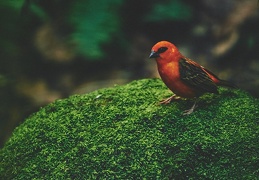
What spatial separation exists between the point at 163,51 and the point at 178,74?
0.63 ft

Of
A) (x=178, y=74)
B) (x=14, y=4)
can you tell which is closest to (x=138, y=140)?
(x=178, y=74)

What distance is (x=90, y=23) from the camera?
4000mm

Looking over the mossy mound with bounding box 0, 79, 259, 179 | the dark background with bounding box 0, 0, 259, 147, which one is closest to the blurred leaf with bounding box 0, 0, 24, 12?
the dark background with bounding box 0, 0, 259, 147

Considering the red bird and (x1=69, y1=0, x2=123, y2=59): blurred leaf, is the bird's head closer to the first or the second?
the red bird

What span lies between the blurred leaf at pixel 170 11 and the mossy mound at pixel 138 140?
215 centimetres

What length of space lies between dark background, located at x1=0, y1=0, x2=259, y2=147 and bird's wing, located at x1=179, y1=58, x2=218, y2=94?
5.63ft

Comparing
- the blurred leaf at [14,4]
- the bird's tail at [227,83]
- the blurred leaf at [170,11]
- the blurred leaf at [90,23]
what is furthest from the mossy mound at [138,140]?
the blurred leaf at [170,11]

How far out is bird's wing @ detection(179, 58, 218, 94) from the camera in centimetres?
302

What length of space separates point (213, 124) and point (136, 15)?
306 centimetres

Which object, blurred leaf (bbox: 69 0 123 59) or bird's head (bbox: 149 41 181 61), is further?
blurred leaf (bbox: 69 0 123 59)

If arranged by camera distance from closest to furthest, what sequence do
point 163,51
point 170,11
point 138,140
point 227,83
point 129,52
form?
1. point 138,140
2. point 163,51
3. point 227,83
4. point 170,11
5. point 129,52

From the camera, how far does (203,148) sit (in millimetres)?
2781

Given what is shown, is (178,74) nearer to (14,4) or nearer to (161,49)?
(161,49)

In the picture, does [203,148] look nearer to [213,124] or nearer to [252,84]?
[213,124]
